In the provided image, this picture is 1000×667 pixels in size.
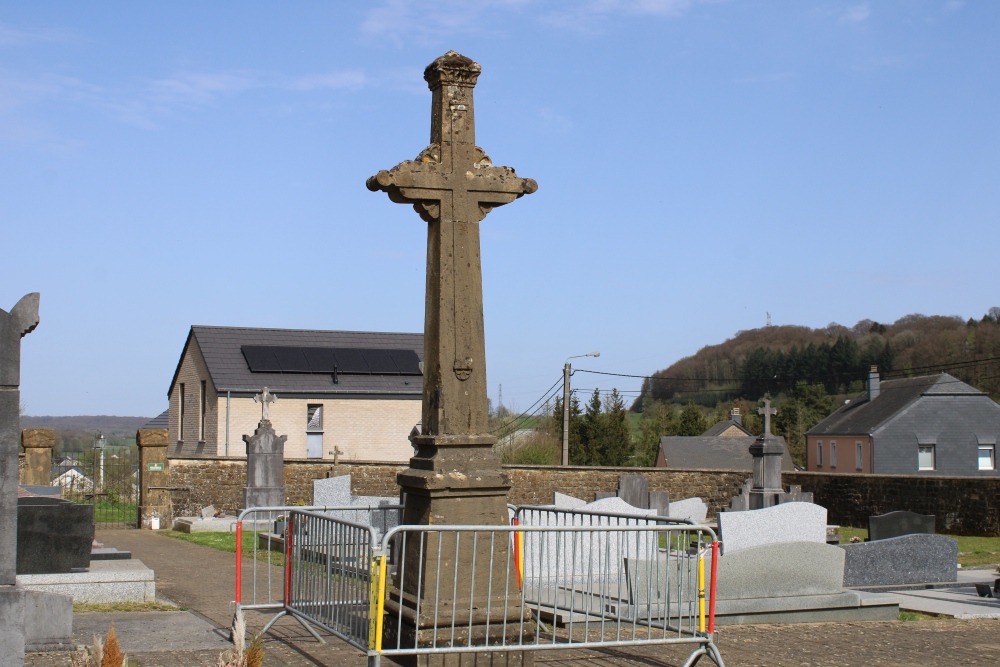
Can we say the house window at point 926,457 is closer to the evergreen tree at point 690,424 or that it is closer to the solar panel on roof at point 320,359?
the evergreen tree at point 690,424

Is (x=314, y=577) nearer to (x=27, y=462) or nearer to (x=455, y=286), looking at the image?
(x=455, y=286)

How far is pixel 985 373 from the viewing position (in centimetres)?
6994

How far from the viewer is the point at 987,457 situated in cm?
4881

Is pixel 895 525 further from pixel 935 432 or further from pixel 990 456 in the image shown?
pixel 990 456

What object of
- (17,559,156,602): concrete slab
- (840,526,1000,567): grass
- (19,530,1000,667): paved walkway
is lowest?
(840,526,1000,567): grass

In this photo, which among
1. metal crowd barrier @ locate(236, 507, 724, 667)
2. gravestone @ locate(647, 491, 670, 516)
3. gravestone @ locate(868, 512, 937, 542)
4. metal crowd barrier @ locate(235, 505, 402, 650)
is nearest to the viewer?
metal crowd barrier @ locate(236, 507, 724, 667)

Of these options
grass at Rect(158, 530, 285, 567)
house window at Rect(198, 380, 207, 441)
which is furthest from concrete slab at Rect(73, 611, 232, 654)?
house window at Rect(198, 380, 207, 441)

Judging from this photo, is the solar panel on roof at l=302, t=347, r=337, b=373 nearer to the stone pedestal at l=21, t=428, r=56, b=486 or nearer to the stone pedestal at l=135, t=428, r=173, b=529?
the stone pedestal at l=135, t=428, r=173, b=529

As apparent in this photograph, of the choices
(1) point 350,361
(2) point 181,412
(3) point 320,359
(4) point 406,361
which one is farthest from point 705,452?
(2) point 181,412

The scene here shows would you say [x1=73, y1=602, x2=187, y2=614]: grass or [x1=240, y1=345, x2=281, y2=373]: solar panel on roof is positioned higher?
[x1=240, y1=345, x2=281, y2=373]: solar panel on roof

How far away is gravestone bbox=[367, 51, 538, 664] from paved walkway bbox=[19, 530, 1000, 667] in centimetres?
103

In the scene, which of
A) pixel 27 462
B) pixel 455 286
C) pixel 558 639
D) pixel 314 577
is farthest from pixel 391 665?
pixel 27 462

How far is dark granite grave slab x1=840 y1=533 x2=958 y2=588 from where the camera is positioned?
11438mm

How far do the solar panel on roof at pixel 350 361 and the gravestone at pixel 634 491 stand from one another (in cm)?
1967
